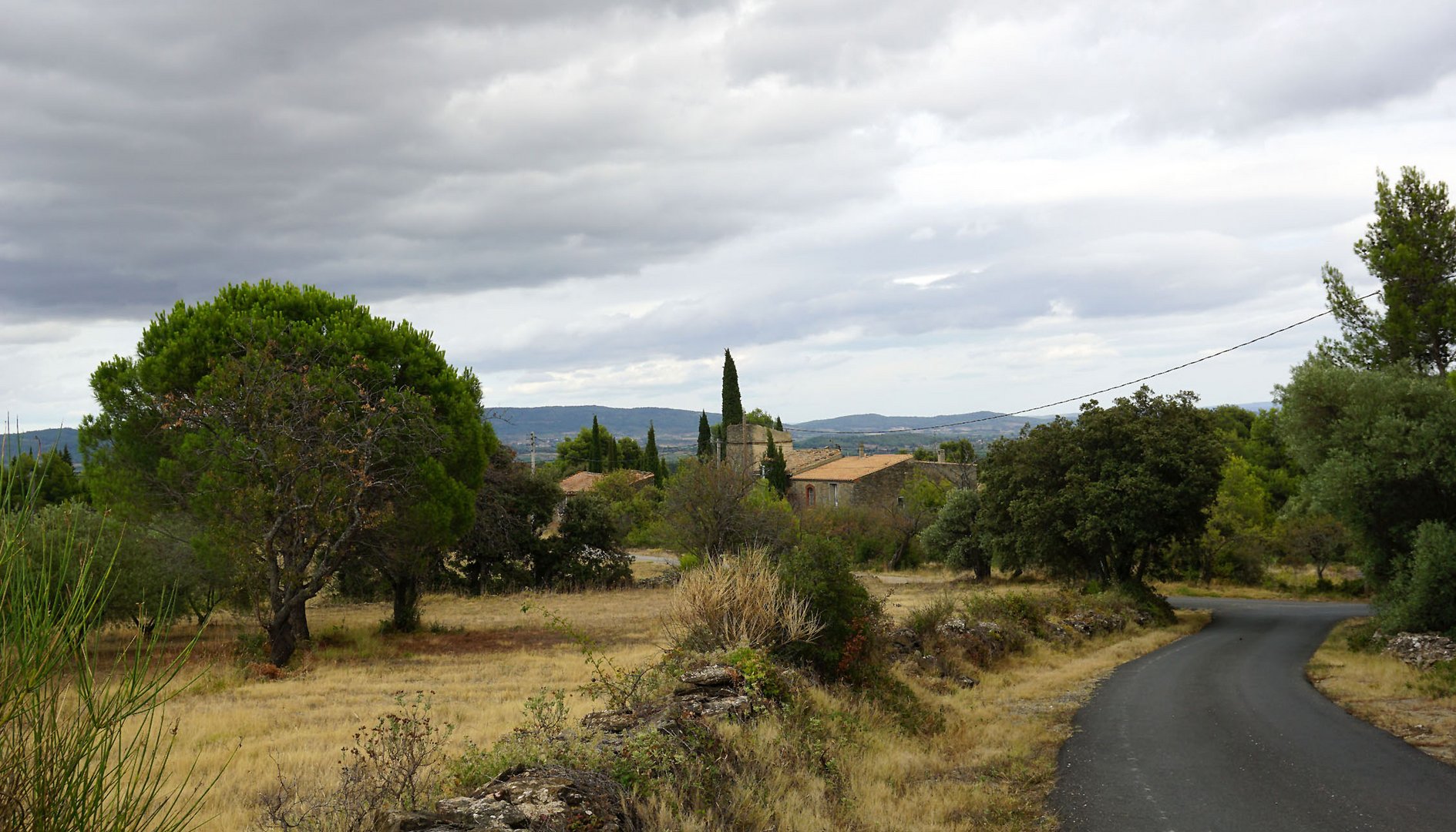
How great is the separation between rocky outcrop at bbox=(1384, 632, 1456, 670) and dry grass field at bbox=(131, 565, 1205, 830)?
222 inches

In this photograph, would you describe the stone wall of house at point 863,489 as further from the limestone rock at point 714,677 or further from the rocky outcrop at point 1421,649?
the limestone rock at point 714,677

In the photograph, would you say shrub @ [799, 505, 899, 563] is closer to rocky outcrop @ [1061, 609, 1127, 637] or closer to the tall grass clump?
rocky outcrop @ [1061, 609, 1127, 637]

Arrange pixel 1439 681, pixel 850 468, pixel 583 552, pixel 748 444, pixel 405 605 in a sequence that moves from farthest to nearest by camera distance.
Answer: pixel 850 468 < pixel 748 444 < pixel 583 552 < pixel 405 605 < pixel 1439 681

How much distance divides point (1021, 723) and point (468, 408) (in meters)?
15.6

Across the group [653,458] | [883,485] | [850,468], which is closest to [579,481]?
[653,458]

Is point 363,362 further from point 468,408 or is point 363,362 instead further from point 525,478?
point 525,478

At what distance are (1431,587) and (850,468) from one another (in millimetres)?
60345

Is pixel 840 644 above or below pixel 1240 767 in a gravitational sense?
above

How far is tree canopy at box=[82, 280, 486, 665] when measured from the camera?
61.5ft

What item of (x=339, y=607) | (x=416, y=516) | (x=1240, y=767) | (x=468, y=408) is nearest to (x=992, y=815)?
(x=1240, y=767)

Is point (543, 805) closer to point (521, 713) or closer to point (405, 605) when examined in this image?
point (521, 713)

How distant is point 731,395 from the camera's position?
7788cm

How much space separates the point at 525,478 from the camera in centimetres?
4034

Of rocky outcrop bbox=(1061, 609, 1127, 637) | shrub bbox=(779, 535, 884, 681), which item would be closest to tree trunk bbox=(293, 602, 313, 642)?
Answer: shrub bbox=(779, 535, 884, 681)
